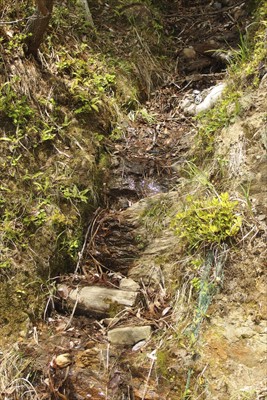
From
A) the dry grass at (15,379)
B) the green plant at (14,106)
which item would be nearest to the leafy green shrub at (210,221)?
the dry grass at (15,379)

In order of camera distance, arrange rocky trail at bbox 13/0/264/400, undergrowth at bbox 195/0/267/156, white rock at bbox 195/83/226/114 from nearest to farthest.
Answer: rocky trail at bbox 13/0/264/400, undergrowth at bbox 195/0/267/156, white rock at bbox 195/83/226/114

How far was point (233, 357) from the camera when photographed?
2.80 meters

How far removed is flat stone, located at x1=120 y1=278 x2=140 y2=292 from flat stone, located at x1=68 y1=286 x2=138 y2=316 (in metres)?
0.05

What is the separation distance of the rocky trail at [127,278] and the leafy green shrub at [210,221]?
19.3 inches

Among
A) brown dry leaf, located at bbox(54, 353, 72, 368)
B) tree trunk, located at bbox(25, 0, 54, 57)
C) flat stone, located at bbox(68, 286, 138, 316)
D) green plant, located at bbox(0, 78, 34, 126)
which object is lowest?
flat stone, located at bbox(68, 286, 138, 316)

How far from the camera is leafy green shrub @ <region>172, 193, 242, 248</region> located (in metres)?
3.15

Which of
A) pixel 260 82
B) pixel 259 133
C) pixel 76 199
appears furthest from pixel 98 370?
pixel 260 82

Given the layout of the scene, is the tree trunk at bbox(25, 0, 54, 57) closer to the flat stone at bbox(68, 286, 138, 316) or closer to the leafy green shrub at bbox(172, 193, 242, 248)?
the leafy green shrub at bbox(172, 193, 242, 248)

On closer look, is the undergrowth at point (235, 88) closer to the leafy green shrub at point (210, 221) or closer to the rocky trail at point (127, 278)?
the rocky trail at point (127, 278)

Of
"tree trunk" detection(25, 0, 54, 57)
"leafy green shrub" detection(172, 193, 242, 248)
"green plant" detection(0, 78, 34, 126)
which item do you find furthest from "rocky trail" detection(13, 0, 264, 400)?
"tree trunk" detection(25, 0, 54, 57)

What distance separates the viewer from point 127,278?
3.78 metres

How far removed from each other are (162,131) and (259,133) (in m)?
1.59

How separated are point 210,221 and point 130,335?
0.99m

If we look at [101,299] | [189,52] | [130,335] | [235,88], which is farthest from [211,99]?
[130,335]
